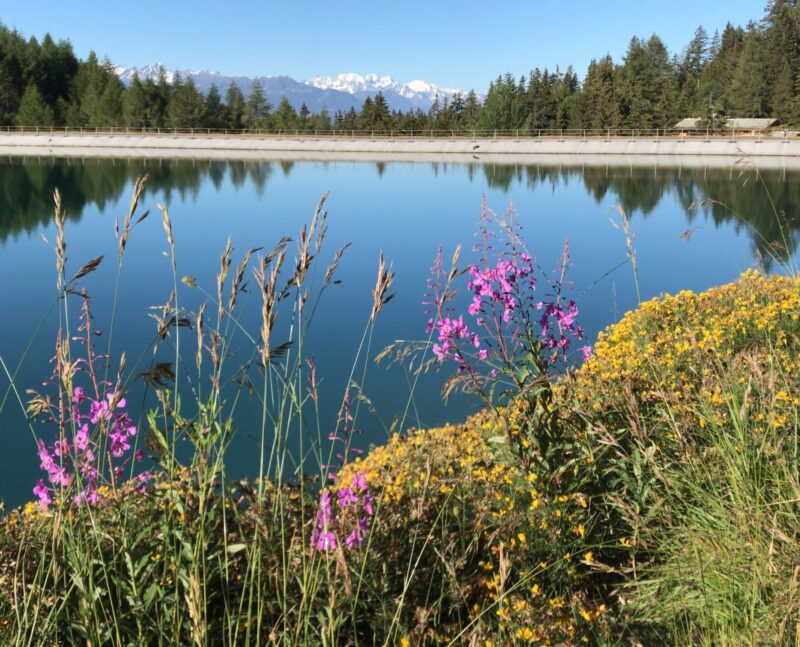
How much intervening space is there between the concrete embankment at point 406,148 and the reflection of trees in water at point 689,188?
6098 millimetres

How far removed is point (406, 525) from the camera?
8.17ft

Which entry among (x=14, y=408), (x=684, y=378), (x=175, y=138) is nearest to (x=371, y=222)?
(x=14, y=408)

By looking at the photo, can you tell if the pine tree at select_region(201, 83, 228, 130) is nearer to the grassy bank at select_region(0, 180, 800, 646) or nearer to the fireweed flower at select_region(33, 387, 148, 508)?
the grassy bank at select_region(0, 180, 800, 646)

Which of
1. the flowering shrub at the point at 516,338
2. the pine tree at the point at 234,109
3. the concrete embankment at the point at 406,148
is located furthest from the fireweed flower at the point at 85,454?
the pine tree at the point at 234,109

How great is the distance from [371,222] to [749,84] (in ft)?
173

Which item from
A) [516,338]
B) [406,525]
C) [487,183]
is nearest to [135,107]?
[487,183]

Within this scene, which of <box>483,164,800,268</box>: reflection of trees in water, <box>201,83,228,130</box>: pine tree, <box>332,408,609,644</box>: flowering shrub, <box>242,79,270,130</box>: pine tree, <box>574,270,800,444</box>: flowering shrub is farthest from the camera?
<box>242,79,270,130</box>: pine tree

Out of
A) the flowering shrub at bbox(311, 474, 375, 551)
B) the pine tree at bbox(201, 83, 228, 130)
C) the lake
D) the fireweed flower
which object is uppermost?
the pine tree at bbox(201, 83, 228, 130)

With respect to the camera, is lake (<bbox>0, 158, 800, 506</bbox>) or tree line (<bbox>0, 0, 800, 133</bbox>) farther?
tree line (<bbox>0, 0, 800, 133</bbox>)

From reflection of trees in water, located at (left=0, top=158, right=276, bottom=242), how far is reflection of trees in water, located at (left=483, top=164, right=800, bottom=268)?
13705mm

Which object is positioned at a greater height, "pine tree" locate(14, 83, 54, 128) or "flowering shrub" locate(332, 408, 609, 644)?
"pine tree" locate(14, 83, 54, 128)

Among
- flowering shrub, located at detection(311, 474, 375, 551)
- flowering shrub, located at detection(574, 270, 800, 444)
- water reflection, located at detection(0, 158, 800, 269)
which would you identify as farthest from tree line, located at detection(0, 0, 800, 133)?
flowering shrub, located at detection(311, 474, 375, 551)

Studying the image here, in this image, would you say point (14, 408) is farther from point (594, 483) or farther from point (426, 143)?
point (426, 143)

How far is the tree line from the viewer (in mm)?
60503
